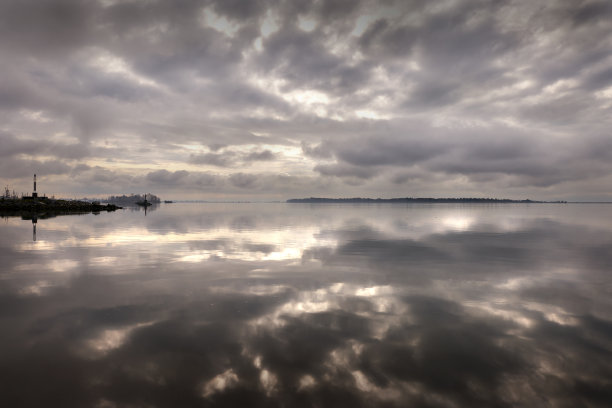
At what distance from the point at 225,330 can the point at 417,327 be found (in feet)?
22.6

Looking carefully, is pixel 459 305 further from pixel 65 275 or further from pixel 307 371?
pixel 65 275

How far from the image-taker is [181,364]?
8453 mm

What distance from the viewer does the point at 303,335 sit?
1027 cm

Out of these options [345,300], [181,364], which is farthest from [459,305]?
[181,364]

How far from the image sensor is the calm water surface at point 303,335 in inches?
289

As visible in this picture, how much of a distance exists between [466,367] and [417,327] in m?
2.66

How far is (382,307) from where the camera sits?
13133mm

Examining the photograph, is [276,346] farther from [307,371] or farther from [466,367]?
[466,367]

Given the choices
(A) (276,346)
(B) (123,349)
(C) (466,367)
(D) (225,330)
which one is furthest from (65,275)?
(C) (466,367)

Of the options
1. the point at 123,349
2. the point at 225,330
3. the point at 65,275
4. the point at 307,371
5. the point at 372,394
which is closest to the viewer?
the point at 372,394

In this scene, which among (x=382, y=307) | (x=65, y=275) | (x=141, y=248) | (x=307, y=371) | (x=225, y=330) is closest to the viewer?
(x=307, y=371)

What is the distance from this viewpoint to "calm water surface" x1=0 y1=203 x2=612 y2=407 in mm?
7348

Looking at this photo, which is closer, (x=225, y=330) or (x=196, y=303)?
(x=225, y=330)

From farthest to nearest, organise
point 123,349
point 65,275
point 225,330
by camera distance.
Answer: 1. point 65,275
2. point 225,330
3. point 123,349
